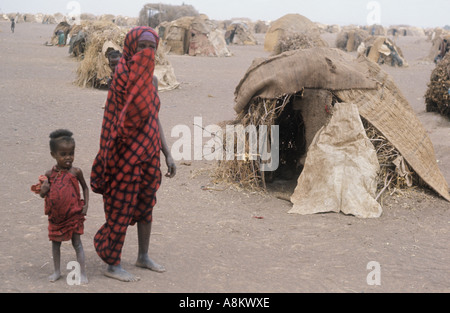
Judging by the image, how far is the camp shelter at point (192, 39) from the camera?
77.4 ft

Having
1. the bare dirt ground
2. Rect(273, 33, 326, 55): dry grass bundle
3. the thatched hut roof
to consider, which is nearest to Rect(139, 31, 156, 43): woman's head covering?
the bare dirt ground

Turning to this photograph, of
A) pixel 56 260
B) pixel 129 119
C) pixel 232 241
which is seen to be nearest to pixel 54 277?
pixel 56 260

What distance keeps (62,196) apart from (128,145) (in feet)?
1.67

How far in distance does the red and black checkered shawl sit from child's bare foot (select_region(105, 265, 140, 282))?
20.1 inches

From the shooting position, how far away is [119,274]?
3404mm

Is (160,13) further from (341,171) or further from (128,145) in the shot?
(128,145)

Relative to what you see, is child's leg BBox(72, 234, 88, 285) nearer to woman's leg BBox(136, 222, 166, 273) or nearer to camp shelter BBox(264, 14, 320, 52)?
woman's leg BBox(136, 222, 166, 273)

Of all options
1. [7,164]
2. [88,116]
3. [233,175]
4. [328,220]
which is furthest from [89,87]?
[328,220]

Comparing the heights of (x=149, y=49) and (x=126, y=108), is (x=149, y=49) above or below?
→ above

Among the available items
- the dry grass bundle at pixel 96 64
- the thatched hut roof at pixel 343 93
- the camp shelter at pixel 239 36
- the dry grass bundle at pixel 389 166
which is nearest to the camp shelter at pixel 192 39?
the camp shelter at pixel 239 36

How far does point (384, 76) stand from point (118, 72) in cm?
345

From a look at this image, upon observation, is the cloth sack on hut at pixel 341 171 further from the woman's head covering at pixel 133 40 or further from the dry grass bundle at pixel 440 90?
the dry grass bundle at pixel 440 90
